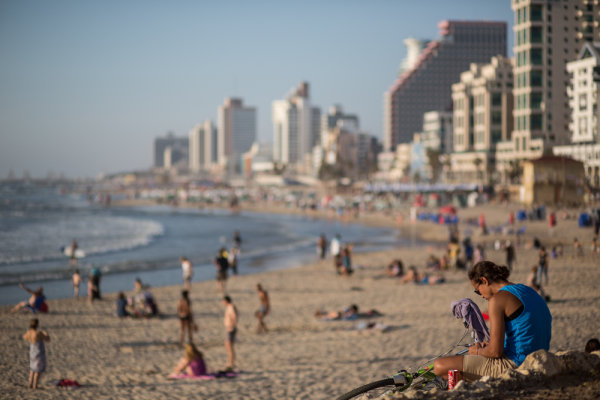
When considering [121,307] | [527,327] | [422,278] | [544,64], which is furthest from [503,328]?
[544,64]

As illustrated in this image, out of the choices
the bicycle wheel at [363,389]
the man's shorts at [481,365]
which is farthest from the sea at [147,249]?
the man's shorts at [481,365]

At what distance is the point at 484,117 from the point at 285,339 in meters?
75.4

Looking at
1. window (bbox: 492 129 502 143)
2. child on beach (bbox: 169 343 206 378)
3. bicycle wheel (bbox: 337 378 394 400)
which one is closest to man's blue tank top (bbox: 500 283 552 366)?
bicycle wheel (bbox: 337 378 394 400)

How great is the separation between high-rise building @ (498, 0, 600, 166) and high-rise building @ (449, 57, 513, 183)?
544 cm

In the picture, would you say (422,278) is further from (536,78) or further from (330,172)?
(330,172)

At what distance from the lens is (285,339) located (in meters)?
14.1

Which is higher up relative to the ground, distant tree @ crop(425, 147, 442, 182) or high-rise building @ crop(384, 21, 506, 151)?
high-rise building @ crop(384, 21, 506, 151)

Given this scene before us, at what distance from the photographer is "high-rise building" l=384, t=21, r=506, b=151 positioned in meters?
152

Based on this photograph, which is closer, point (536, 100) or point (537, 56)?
point (537, 56)

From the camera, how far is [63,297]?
70.6ft

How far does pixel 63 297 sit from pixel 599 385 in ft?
67.3

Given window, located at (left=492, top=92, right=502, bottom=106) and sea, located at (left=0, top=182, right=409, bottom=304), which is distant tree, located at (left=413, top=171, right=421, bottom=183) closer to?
window, located at (left=492, top=92, right=502, bottom=106)

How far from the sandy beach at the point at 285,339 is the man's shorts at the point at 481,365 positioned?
24cm

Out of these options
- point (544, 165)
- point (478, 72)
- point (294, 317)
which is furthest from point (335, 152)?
point (294, 317)
